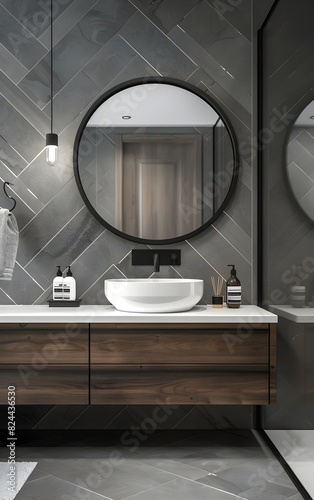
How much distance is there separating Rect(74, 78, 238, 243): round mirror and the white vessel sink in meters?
0.52

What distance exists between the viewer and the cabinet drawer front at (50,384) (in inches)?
93.6

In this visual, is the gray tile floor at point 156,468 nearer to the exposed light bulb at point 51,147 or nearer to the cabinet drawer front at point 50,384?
the cabinet drawer front at point 50,384

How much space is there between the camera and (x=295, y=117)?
2.11 m

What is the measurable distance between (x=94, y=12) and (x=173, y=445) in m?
2.65


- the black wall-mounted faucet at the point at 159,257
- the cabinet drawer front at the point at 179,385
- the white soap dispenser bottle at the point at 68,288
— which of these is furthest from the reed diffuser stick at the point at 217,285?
the white soap dispenser bottle at the point at 68,288

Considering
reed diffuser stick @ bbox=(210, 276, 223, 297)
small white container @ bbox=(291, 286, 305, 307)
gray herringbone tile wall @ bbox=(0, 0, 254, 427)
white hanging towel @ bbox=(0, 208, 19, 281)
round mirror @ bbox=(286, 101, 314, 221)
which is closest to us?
round mirror @ bbox=(286, 101, 314, 221)

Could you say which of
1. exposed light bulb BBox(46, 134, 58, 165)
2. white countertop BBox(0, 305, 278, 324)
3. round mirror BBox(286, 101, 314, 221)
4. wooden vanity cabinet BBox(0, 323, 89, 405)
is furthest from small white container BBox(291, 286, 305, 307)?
exposed light bulb BBox(46, 134, 58, 165)

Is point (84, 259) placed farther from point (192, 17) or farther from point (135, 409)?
point (192, 17)

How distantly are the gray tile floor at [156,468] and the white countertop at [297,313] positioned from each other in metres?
0.75

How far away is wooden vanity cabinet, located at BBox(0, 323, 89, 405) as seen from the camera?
238cm

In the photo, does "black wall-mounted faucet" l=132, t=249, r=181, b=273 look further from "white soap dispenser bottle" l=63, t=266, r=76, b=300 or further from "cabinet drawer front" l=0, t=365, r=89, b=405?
"cabinet drawer front" l=0, t=365, r=89, b=405

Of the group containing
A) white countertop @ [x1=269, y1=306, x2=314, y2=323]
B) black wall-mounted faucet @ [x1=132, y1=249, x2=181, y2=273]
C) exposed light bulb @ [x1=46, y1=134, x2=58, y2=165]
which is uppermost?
exposed light bulb @ [x1=46, y1=134, x2=58, y2=165]

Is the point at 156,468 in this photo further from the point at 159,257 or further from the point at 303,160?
the point at 303,160

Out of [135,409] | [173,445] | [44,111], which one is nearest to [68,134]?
[44,111]
